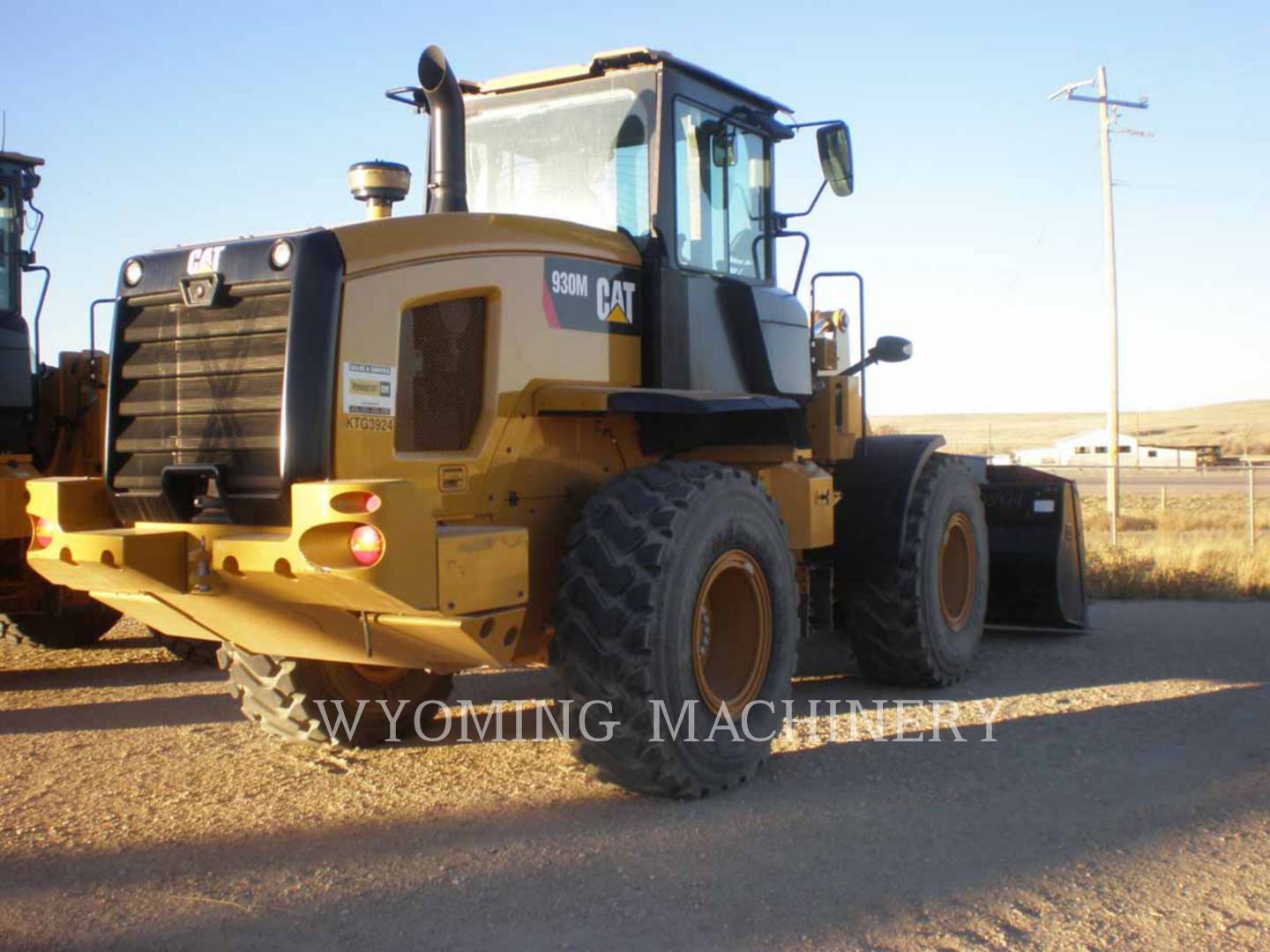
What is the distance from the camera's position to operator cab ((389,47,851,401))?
609 cm

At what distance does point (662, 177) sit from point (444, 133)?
3.65 ft

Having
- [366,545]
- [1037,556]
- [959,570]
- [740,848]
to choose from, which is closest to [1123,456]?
[1037,556]

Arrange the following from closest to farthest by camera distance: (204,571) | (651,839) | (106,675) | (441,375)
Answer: (204,571) < (651,839) < (441,375) < (106,675)

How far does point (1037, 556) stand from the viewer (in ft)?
31.4

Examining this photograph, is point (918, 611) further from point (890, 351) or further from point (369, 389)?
point (369, 389)

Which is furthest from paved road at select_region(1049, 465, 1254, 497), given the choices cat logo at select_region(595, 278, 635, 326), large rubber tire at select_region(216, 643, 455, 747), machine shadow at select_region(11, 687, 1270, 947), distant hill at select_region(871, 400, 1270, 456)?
large rubber tire at select_region(216, 643, 455, 747)

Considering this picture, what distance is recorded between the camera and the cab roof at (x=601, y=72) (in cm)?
609

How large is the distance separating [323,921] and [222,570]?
1327 mm

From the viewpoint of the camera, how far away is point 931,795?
538 cm

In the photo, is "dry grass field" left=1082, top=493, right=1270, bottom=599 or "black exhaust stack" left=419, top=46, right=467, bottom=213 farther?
"dry grass field" left=1082, top=493, right=1270, bottom=599

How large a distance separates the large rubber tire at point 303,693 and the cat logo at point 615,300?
199cm

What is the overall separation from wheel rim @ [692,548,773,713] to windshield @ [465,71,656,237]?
1.72 m

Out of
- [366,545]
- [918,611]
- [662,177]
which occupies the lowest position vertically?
[918,611]

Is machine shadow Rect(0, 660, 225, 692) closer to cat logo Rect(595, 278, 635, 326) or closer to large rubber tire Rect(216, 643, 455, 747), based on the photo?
large rubber tire Rect(216, 643, 455, 747)
